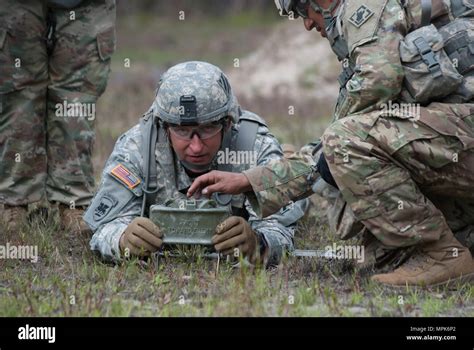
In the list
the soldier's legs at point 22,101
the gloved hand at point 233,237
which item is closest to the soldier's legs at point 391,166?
the gloved hand at point 233,237

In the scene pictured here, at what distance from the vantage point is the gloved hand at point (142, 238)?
5.41 metres

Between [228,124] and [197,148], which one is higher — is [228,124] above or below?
above

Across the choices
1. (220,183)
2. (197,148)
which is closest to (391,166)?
(220,183)

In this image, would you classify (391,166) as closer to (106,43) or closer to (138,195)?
(138,195)

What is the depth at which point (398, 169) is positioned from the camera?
4.98 meters

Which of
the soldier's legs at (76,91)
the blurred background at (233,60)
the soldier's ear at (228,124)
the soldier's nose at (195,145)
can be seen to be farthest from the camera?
the blurred background at (233,60)

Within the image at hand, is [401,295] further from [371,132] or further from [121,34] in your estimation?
[121,34]

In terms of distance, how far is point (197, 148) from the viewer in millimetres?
5500

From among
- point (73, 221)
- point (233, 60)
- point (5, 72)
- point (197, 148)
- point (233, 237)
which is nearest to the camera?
point (233, 237)

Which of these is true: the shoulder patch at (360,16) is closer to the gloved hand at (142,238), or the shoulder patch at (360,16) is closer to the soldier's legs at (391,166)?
the soldier's legs at (391,166)

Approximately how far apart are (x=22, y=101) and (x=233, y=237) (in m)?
2.06

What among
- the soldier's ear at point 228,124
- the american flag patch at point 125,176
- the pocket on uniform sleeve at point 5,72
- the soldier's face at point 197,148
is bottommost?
the american flag patch at point 125,176

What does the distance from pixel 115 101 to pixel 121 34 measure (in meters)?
14.2

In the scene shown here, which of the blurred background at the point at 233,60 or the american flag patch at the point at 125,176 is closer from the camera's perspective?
the american flag patch at the point at 125,176
